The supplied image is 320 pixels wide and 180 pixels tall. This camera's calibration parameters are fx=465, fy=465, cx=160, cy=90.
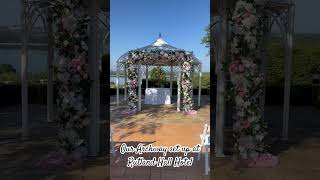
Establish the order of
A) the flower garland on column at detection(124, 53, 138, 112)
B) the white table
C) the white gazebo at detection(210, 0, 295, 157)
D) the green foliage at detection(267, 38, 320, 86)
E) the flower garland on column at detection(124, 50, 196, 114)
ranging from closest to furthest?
the white gazebo at detection(210, 0, 295, 157) → the flower garland on column at detection(124, 50, 196, 114) → the flower garland on column at detection(124, 53, 138, 112) → the white table → the green foliage at detection(267, 38, 320, 86)

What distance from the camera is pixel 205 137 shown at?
5.19 meters

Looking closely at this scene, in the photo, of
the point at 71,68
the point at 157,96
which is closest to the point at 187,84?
the point at 157,96

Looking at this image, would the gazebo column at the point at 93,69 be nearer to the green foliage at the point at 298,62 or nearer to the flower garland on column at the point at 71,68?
the flower garland on column at the point at 71,68

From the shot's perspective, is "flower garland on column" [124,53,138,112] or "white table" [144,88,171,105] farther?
"white table" [144,88,171,105]

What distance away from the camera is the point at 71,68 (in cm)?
576

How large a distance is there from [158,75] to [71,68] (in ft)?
42.0

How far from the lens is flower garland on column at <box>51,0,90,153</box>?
5742mm

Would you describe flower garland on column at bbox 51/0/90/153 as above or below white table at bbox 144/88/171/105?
above

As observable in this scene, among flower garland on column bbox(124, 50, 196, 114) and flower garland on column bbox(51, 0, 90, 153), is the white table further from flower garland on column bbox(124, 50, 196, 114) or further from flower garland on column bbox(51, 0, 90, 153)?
flower garland on column bbox(51, 0, 90, 153)

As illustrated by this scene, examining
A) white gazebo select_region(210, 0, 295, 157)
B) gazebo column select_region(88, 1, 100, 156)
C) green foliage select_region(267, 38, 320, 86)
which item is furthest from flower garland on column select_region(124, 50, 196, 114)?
gazebo column select_region(88, 1, 100, 156)

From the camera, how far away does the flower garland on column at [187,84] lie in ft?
43.7

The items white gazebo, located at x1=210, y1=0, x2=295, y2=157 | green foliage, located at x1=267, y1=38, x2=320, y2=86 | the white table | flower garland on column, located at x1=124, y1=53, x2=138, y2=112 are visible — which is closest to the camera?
white gazebo, located at x1=210, y1=0, x2=295, y2=157

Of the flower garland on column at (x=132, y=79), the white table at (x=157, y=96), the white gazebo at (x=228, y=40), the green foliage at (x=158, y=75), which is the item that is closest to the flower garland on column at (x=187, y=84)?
the flower garland on column at (x=132, y=79)

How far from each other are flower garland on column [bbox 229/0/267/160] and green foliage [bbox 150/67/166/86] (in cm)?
1174
